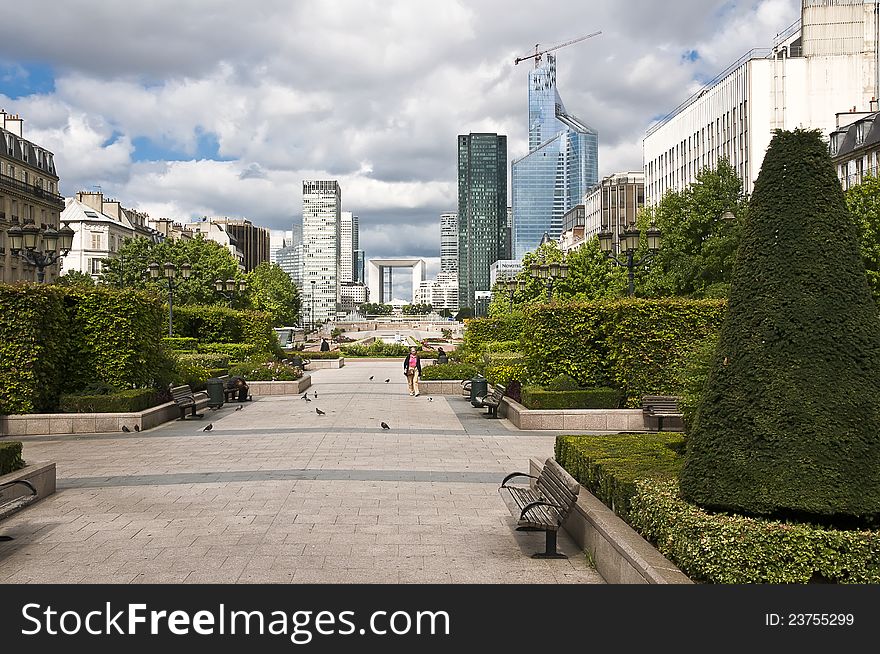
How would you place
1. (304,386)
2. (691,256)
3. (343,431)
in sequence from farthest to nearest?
(691,256), (304,386), (343,431)

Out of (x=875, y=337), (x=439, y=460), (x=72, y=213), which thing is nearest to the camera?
(x=875, y=337)

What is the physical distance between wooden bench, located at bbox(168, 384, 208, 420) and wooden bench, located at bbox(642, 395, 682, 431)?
1191 cm

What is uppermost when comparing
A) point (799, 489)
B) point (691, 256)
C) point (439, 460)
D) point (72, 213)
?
Answer: point (72, 213)

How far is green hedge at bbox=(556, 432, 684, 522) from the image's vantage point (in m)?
9.02

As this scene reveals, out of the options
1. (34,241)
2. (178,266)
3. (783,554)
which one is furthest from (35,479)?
(178,266)

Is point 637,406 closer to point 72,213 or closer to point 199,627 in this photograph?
point 199,627

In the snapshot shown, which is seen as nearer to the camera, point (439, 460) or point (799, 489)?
point (799, 489)

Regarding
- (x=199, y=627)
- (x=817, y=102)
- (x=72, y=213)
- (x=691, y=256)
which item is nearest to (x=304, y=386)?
(x=691, y=256)

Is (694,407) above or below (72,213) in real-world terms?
below

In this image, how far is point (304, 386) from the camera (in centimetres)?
3456

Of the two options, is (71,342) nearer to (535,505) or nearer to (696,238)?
(535,505)

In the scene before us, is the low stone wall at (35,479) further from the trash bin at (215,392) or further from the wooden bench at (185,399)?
the trash bin at (215,392)

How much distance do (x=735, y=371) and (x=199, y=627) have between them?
464 cm

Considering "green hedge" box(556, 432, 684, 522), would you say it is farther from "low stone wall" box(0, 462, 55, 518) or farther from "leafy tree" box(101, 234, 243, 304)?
"leafy tree" box(101, 234, 243, 304)
